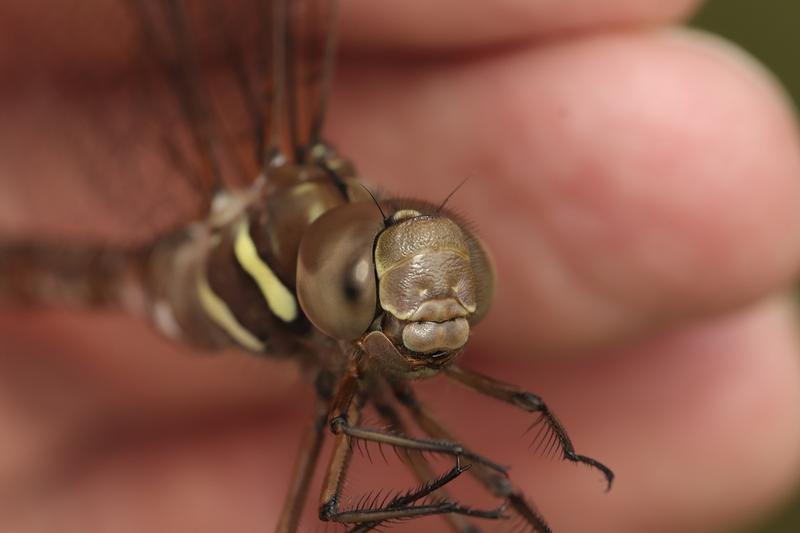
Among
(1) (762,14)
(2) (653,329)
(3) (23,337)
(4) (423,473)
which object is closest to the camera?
(4) (423,473)

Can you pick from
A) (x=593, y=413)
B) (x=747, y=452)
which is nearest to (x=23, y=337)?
(x=593, y=413)

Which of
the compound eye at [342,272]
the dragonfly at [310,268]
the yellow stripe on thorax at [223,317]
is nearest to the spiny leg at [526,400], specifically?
the dragonfly at [310,268]

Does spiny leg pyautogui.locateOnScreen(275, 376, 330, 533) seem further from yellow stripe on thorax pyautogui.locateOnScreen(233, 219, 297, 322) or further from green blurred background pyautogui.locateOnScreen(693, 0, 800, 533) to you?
green blurred background pyautogui.locateOnScreen(693, 0, 800, 533)

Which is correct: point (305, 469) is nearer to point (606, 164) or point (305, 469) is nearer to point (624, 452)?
point (606, 164)

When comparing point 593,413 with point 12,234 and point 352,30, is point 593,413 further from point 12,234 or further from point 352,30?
point 12,234

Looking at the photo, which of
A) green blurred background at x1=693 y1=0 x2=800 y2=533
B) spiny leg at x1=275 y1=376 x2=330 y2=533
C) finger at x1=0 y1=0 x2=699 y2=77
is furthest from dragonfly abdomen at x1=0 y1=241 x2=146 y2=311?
green blurred background at x1=693 y1=0 x2=800 y2=533

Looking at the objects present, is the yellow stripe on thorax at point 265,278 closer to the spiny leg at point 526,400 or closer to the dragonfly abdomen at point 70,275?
the spiny leg at point 526,400
